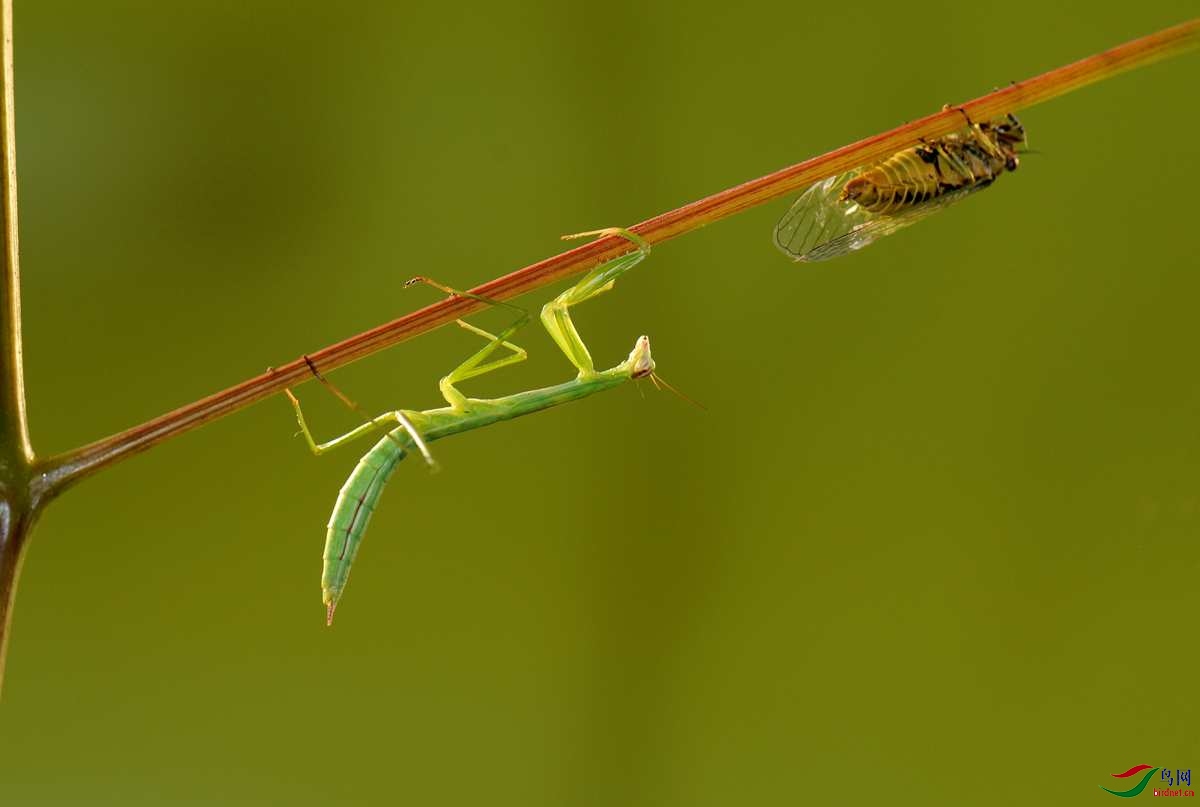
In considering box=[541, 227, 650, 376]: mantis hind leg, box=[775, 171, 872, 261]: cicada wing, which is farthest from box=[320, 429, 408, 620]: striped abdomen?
box=[775, 171, 872, 261]: cicada wing

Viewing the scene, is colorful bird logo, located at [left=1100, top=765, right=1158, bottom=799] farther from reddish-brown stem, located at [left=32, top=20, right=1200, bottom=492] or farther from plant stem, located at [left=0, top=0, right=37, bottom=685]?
plant stem, located at [left=0, top=0, right=37, bottom=685]

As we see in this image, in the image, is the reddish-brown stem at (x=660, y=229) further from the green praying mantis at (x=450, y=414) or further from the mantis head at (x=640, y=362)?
the mantis head at (x=640, y=362)

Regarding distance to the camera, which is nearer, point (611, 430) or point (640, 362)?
point (640, 362)

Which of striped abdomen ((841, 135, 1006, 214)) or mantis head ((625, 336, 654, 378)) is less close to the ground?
striped abdomen ((841, 135, 1006, 214))

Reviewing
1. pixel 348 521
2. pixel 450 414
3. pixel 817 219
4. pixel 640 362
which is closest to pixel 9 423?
pixel 348 521

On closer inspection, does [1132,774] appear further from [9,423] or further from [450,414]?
[9,423]

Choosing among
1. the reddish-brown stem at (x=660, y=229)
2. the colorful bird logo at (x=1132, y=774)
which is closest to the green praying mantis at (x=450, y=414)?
the reddish-brown stem at (x=660, y=229)

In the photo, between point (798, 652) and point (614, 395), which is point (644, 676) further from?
point (614, 395)

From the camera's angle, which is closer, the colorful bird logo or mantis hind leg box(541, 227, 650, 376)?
mantis hind leg box(541, 227, 650, 376)
